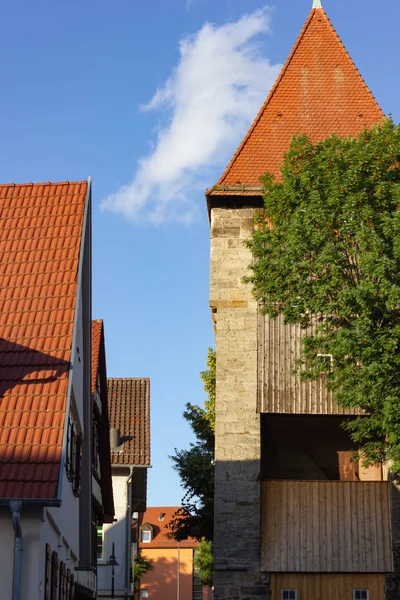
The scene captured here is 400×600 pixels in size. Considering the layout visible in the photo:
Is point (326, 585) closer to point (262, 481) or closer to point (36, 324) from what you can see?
point (262, 481)

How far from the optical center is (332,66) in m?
25.7

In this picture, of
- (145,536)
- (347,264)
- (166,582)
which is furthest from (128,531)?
(145,536)

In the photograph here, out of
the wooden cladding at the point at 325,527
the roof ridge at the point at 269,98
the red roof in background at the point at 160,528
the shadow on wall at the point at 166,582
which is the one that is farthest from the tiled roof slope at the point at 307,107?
the shadow on wall at the point at 166,582

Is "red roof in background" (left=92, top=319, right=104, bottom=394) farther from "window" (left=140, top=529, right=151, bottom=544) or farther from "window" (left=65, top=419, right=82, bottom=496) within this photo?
"window" (left=140, top=529, right=151, bottom=544)

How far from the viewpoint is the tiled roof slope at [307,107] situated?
2380 cm

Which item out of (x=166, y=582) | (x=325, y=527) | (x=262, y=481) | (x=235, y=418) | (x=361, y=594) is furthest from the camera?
(x=166, y=582)

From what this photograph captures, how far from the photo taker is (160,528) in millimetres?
87438

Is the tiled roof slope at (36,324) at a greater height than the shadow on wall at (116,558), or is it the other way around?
the tiled roof slope at (36,324)

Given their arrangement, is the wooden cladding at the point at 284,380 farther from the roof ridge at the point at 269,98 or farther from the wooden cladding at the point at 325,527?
the roof ridge at the point at 269,98

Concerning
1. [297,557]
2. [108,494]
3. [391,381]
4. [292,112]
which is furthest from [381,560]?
[292,112]

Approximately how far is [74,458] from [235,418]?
6.23m

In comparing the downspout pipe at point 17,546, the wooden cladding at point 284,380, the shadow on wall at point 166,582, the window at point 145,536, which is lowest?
the shadow on wall at point 166,582

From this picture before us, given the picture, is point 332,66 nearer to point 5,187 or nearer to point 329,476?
point 329,476

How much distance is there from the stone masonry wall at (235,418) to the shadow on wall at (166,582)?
59840 mm
